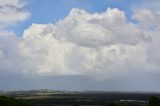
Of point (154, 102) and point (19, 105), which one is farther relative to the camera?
point (19, 105)

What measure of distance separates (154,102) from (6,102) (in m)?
55.0

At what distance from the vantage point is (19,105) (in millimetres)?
169125

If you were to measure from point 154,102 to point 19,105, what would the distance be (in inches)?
2151

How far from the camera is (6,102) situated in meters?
156

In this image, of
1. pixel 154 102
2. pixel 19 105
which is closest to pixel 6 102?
pixel 19 105

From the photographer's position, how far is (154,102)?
15212cm

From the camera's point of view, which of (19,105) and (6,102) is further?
(19,105)

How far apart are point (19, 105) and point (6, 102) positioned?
43.9 feet

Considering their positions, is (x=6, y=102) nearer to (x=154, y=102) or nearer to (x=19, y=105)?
(x=19, y=105)
